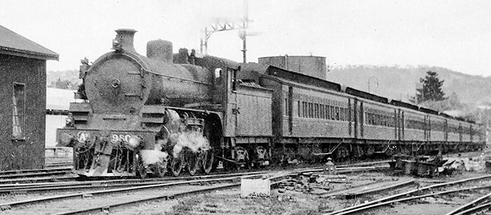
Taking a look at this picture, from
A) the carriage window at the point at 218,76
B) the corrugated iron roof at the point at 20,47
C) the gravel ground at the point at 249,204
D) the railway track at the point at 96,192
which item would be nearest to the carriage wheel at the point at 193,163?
the railway track at the point at 96,192

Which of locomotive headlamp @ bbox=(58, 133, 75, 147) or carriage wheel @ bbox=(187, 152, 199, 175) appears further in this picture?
carriage wheel @ bbox=(187, 152, 199, 175)

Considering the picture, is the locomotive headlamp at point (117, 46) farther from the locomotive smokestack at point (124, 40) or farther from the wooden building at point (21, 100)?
the wooden building at point (21, 100)

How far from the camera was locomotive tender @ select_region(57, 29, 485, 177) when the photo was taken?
14430 mm

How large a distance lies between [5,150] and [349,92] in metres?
15.3

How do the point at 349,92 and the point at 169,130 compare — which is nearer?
the point at 169,130

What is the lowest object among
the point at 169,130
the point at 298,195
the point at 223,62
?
the point at 298,195

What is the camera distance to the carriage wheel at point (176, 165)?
604 inches

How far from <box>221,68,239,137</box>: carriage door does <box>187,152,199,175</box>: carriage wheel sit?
1.09 meters

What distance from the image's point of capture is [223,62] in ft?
58.0

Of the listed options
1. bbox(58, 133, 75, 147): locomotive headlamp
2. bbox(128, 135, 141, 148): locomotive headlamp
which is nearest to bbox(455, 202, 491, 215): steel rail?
bbox(128, 135, 141, 148): locomotive headlamp

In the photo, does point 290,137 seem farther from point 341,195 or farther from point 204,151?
point 341,195

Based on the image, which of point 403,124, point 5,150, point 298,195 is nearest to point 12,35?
point 5,150

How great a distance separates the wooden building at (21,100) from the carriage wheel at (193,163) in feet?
20.5

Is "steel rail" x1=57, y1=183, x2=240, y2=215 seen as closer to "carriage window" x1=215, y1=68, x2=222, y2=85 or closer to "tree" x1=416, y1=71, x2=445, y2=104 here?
"carriage window" x1=215, y1=68, x2=222, y2=85
